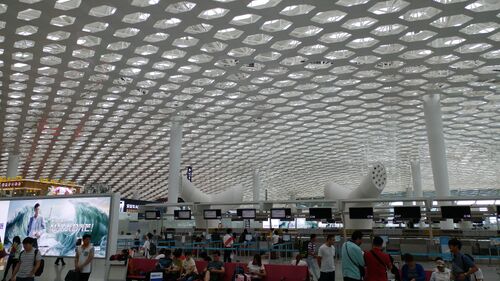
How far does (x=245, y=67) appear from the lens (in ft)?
78.7

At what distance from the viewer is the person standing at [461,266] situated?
299 inches

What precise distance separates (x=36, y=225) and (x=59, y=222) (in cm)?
119

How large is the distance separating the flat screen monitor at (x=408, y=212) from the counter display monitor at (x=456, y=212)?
949mm

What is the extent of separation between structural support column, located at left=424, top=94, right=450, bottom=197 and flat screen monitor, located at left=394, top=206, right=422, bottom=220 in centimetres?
993

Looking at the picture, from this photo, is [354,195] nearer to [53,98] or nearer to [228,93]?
[228,93]

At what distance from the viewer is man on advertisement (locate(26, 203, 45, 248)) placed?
14438 millimetres

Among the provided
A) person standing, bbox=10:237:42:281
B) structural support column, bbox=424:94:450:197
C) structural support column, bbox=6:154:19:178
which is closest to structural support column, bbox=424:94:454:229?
structural support column, bbox=424:94:450:197

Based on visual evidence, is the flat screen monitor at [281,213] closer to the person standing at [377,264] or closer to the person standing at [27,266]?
the person standing at [377,264]

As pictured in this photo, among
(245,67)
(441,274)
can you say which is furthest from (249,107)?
(441,274)

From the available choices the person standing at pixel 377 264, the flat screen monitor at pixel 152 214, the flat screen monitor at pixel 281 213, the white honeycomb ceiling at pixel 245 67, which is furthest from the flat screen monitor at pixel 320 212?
the person standing at pixel 377 264

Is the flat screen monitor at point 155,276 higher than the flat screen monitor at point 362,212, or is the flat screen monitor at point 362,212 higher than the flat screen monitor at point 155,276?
the flat screen monitor at point 362,212

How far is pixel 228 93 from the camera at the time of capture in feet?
94.6

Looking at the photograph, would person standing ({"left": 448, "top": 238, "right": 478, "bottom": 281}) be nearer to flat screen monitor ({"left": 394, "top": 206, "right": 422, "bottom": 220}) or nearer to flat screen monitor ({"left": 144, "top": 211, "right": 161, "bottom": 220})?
flat screen monitor ({"left": 394, "top": 206, "right": 422, "bottom": 220})

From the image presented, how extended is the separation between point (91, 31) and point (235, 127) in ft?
69.9
